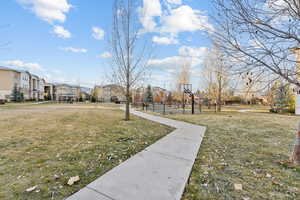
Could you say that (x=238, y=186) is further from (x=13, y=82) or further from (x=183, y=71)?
(x=13, y=82)

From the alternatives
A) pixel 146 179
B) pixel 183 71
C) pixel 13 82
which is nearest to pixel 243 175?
pixel 146 179

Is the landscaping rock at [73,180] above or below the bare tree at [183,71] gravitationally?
below

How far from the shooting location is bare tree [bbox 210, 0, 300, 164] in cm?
262

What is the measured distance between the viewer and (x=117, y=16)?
8.09 meters

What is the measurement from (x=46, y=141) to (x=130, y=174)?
3460mm

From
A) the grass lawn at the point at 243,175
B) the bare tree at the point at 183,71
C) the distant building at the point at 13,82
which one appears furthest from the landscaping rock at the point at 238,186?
the distant building at the point at 13,82

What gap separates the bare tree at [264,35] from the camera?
262cm

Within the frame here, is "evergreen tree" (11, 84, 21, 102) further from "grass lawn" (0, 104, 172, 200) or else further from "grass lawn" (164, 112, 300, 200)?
"grass lawn" (164, 112, 300, 200)

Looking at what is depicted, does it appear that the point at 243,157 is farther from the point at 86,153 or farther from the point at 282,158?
the point at 86,153

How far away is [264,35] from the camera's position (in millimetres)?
2699

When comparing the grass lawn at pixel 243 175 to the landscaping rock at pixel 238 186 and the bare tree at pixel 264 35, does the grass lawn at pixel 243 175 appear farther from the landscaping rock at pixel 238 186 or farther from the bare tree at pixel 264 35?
the bare tree at pixel 264 35

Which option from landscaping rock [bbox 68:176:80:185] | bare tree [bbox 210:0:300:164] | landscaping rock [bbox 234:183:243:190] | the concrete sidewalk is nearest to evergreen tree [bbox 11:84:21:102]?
landscaping rock [bbox 68:176:80:185]

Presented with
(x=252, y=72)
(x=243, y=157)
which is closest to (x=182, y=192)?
(x=243, y=157)

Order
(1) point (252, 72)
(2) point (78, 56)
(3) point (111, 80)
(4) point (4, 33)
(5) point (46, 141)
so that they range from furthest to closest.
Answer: (2) point (78, 56) < (3) point (111, 80) < (4) point (4, 33) < (5) point (46, 141) < (1) point (252, 72)
